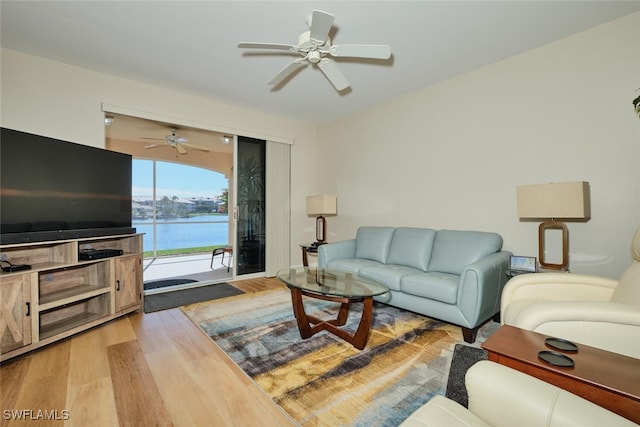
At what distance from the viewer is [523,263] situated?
8.27 feet

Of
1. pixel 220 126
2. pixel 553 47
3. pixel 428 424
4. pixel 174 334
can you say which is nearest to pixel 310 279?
pixel 174 334

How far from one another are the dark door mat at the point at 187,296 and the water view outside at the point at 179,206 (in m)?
3.38

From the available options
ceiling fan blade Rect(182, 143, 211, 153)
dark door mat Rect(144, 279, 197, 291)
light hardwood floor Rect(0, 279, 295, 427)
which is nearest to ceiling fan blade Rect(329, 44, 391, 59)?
light hardwood floor Rect(0, 279, 295, 427)

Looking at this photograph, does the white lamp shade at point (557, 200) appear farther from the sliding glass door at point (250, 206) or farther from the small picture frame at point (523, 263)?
the sliding glass door at point (250, 206)

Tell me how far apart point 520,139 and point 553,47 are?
2.75 feet

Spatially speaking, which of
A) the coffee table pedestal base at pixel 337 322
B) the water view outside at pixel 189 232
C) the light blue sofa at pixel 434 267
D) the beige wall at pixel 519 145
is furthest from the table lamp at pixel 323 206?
the water view outside at pixel 189 232

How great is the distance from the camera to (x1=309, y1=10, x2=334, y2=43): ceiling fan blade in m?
1.78

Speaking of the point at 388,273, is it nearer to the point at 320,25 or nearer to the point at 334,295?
the point at 334,295

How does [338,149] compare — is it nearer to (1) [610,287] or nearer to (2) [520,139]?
(2) [520,139]

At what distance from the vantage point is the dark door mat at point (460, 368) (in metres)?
1.59

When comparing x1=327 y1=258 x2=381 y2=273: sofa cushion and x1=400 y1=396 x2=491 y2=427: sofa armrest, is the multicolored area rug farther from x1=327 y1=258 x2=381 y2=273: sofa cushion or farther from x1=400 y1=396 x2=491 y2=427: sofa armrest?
x1=400 y1=396 x2=491 y2=427: sofa armrest

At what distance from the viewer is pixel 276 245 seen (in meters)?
4.71

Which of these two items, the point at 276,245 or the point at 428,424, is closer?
the point at 428,424

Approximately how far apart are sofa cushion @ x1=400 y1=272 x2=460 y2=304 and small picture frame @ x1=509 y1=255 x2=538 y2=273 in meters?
0.50
